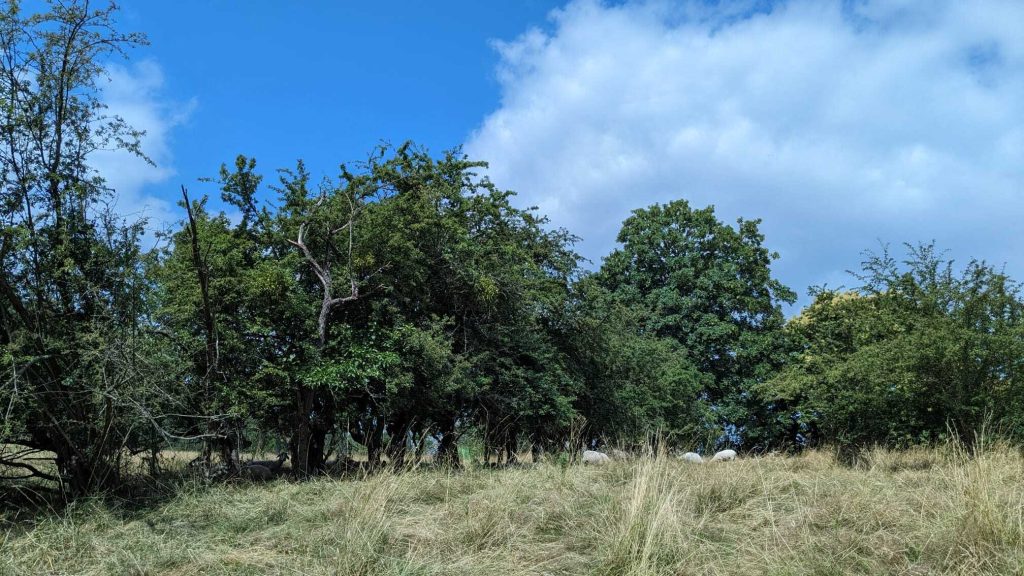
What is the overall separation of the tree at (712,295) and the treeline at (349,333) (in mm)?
5464

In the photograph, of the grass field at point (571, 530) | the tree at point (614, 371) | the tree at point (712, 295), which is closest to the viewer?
the grass field at point (571, 530)

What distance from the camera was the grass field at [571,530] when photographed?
5.13 m

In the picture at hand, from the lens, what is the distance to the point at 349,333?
11.9 m

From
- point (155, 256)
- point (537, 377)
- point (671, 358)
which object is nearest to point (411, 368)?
point (537, 377)

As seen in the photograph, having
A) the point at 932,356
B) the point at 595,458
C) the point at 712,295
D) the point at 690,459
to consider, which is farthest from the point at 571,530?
the point at 712,295

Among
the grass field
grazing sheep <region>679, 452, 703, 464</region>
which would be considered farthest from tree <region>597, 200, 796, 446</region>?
the grass field

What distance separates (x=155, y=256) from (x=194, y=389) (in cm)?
257

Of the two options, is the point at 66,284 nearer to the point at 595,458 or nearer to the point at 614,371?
the point at 595,458

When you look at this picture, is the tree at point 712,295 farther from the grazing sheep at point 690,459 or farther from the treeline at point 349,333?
the grazing sheep at point 690,459

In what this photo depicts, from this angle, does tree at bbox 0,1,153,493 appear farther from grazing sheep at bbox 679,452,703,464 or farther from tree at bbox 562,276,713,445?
tree at bbox 562,276,713,445

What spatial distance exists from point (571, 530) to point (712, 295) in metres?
22.1

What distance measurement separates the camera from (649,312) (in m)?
25.6

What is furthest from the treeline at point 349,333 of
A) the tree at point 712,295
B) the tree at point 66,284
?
the tree at point 712,295

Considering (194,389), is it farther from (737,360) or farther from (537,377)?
(737,360)
